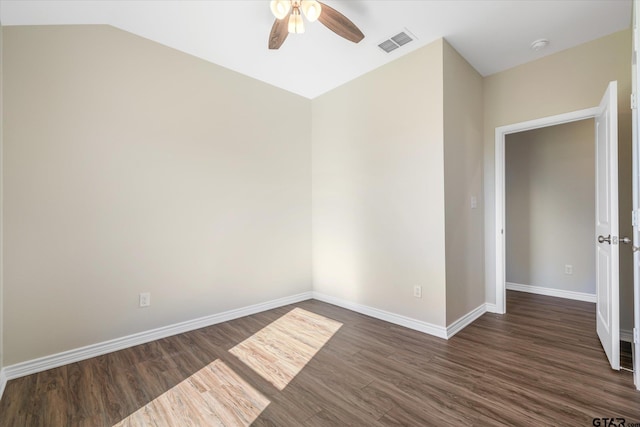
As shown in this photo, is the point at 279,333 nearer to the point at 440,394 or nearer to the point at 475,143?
the point at 440,394

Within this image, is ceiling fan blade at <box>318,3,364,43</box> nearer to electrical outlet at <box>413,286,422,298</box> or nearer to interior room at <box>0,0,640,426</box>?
interior room at <box>0,0,640,426</box>

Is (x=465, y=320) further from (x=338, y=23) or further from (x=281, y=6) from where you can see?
(x=281, y=6)

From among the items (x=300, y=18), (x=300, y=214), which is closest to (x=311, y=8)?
(x=300, y=18)

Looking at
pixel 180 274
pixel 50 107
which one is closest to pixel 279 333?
pixel 180 274

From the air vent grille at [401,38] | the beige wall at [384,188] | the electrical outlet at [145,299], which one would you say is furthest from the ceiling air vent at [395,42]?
the electrical outlet at [145,299]

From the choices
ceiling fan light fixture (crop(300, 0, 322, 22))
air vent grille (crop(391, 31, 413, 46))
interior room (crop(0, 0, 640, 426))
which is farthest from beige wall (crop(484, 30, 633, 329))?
ceiling fan light fixture (crop(300, 0, 322, 22))

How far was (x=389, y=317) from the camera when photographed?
309 cm

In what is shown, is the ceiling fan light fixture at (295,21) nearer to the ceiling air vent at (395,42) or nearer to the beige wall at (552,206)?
the ceiling air vent at (395,42)

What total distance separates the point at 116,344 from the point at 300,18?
2910 millimetres

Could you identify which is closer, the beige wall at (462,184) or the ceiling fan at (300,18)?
the ceiling fan at (300,18)

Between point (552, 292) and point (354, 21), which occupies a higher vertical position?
point (354, 21)

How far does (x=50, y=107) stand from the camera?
2.21 meters

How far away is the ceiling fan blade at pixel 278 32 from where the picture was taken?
2053 mm

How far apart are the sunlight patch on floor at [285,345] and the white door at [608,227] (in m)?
2.11
